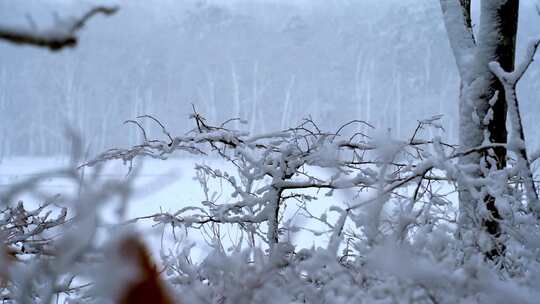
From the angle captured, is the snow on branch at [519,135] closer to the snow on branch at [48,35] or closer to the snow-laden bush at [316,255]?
the snow-laden bush at [316,255]

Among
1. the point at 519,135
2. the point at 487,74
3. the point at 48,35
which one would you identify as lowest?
the point at 519,135

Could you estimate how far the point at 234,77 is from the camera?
3847 cm

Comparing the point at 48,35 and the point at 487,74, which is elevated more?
the point at 487,74

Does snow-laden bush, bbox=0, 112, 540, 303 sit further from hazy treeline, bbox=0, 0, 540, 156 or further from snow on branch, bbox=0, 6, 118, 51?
hazy treeline, bbox=0, 0, 540, 156

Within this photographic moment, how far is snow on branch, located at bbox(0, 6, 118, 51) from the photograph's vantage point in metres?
0.46

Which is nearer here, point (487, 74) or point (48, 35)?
point (48, 35)

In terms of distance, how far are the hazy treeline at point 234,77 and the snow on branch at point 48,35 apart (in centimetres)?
3618

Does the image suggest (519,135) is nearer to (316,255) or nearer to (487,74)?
(316,255)

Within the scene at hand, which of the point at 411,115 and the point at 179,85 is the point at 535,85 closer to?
the point at 411,115

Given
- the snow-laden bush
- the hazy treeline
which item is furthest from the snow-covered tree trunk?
the hazy treeline

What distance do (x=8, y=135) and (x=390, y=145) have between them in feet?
149

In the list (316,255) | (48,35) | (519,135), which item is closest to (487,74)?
(519,135)

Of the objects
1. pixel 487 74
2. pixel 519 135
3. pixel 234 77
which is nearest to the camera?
pixel 519 135

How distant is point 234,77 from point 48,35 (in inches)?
1521
